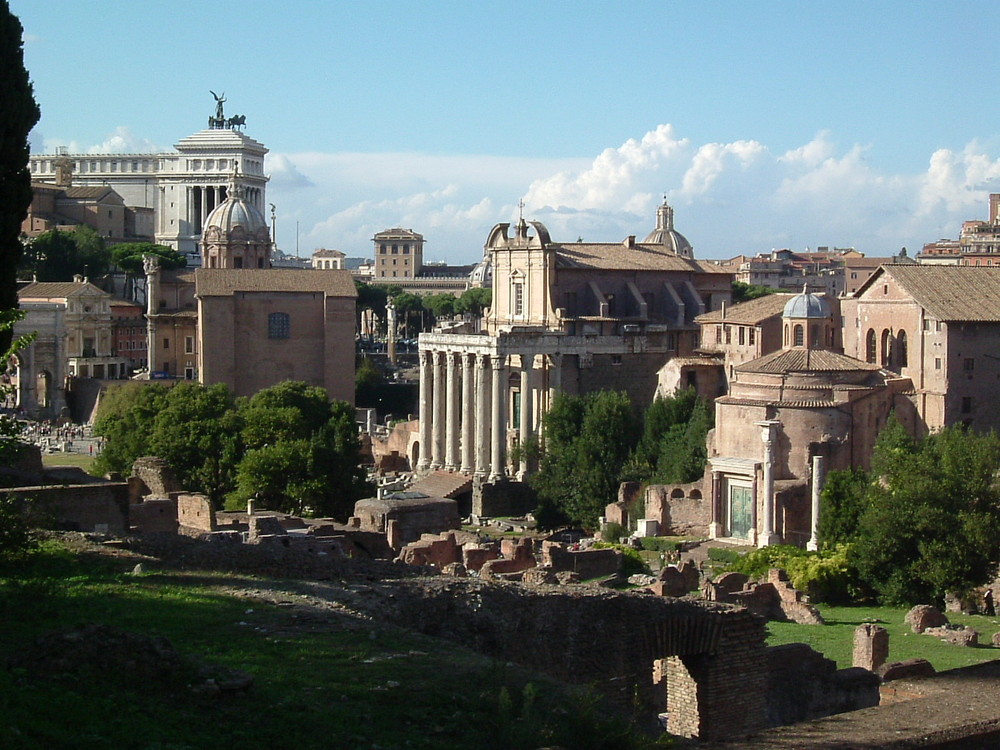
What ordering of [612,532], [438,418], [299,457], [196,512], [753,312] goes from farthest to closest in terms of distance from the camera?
[438,418], [753,312], [299,457], [612,532], [196,512]

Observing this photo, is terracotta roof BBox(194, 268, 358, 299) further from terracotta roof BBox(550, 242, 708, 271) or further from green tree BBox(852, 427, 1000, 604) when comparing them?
green tree BBox(852, 427, 1000, 604)

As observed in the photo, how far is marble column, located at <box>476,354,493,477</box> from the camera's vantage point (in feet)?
176

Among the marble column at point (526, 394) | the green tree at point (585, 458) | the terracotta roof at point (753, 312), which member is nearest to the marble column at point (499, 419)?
the marble column at point (526, 394)

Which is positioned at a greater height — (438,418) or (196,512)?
(438,418)

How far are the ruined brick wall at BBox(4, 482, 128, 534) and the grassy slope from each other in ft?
26.6

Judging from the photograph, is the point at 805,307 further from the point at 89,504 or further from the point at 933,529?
the point at 89,504

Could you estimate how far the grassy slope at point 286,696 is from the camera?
9680mm

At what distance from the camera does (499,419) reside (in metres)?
52.8

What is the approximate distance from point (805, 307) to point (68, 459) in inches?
1096

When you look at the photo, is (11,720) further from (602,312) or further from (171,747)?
(602,312)

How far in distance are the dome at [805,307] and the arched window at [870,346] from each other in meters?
1.40

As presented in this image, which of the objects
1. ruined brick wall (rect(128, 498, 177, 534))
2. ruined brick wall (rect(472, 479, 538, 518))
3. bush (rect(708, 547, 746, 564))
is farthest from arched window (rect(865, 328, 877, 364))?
ruined brick wall (rect(128, 498, 177, 534))

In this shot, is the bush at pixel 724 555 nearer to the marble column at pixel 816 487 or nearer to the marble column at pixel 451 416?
the marble column at pixel 816 487

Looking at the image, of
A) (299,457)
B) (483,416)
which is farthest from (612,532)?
(483,416)
